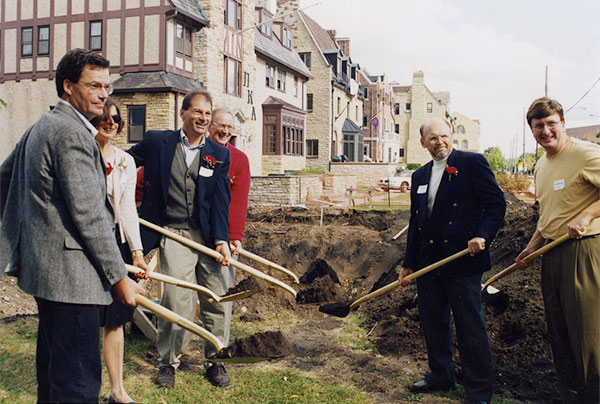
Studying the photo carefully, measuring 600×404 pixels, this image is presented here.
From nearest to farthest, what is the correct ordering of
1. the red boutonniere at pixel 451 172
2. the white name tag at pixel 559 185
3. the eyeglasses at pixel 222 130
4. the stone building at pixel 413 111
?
the white name tag at pixel 559 185 → the red boutonniere at pixel 451 172 → the eyeglasses at pixel 222 130 → the stone building at pixel 413 111

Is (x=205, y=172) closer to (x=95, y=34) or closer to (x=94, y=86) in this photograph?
(x=94, y=86)

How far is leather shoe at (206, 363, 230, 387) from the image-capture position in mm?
4539

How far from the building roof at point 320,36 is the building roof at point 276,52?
6156 mm

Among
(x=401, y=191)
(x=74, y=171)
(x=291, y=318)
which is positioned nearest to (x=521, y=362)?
(x=291, y=318)

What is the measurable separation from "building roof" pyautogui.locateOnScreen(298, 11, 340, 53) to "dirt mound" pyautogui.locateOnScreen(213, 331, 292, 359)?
36.7 m

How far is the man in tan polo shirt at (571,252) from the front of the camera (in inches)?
147

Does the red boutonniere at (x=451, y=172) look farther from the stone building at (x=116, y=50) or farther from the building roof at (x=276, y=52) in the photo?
the building roof at (x=276, y=52)

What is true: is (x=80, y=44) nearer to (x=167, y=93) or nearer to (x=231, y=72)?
(x=167, y=93)

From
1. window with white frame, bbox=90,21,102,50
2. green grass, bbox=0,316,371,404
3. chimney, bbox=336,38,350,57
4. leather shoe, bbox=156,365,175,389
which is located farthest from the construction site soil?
chimney, bbox=336,38,350,57

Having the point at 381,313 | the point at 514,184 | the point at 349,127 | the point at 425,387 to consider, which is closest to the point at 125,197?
the point at 425,387

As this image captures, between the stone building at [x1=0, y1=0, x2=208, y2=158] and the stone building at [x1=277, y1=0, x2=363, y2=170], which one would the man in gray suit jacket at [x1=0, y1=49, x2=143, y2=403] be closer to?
the stone building at [x1=0, y1=0, x2=208, y2=158]

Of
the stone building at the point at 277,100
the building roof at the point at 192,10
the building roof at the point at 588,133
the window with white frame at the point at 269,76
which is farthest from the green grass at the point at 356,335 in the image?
the window with white frame at the point at 269,76

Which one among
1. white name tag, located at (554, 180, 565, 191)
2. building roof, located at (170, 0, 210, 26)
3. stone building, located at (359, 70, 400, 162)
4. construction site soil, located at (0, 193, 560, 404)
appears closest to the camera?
white name tag, located at (554, 180, 565, 191)

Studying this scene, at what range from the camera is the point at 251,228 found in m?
13.1
